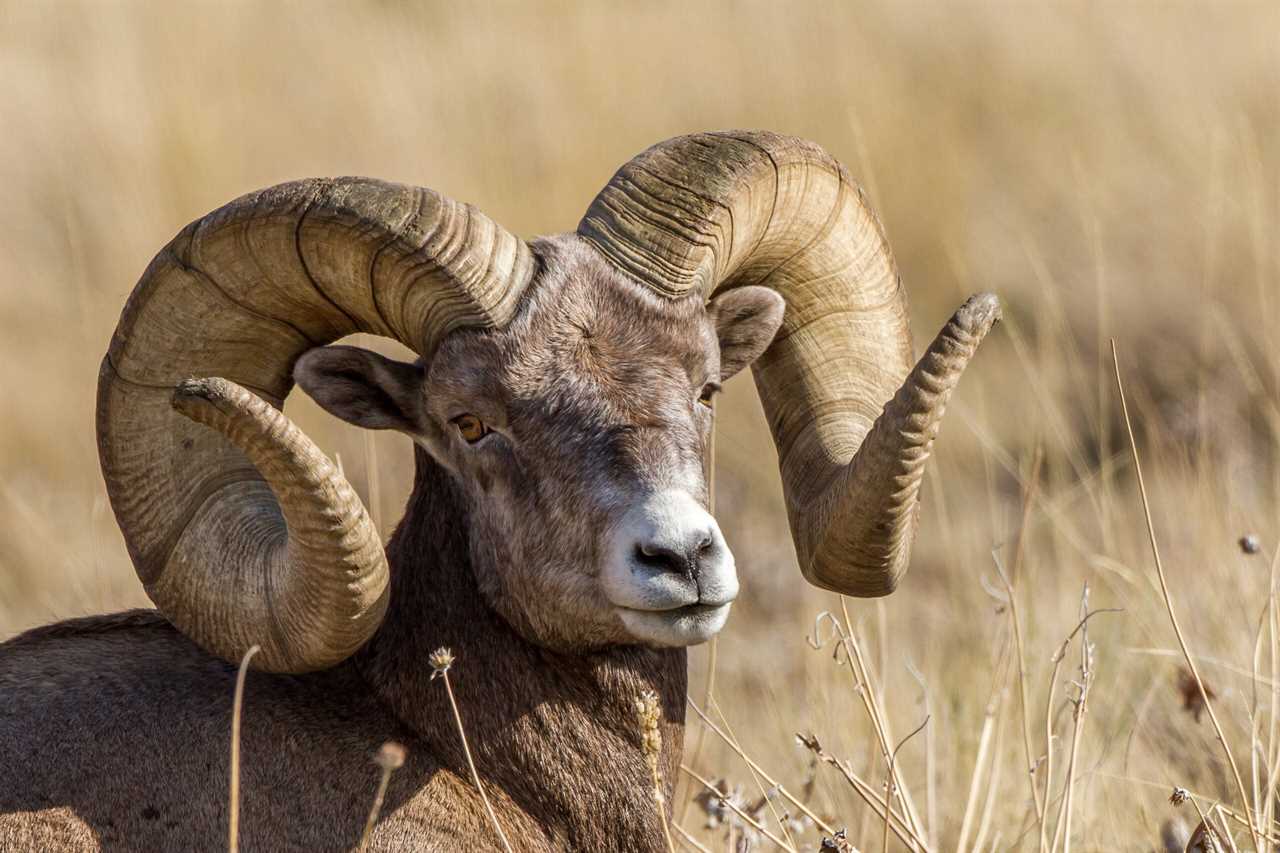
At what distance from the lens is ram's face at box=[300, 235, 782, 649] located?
4.73 m

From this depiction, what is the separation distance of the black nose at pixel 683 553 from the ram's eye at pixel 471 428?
2.84 ft

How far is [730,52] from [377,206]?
49.6 feet

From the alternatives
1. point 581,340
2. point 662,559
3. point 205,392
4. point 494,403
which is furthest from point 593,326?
point 205,392

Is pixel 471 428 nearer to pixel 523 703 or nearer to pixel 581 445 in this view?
pixel 581 445

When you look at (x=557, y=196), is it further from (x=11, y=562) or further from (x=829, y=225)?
(x=829, y=225)

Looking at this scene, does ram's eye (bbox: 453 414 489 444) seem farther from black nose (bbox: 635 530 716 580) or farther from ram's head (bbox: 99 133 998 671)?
black nose (bbox: 635 530 716 580)

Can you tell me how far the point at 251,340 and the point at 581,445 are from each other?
1.14 m

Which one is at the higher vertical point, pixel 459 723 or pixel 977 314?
pixel 977 314

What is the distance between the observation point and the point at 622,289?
534cm

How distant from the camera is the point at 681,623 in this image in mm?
4691

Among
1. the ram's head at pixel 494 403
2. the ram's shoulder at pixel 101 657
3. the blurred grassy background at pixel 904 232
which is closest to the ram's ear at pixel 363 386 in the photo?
the ram's head at pixel 494 403

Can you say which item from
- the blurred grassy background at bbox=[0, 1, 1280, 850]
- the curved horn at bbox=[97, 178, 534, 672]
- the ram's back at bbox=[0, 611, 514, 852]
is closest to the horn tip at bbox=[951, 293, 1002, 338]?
the curved horn at bbox=[97, 178, 534, 672]

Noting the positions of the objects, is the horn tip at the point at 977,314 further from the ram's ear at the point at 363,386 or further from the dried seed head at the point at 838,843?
the ram's ear at the point at 363,386

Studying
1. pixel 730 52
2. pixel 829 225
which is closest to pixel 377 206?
pixel 829 225
